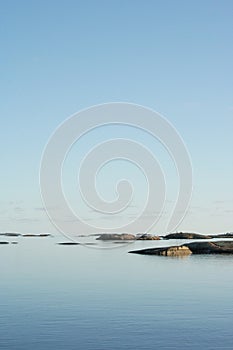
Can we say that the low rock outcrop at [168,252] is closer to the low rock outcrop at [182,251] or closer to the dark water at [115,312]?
the low rock outcrop at [182,251]

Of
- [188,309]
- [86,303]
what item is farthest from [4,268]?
[188,309]

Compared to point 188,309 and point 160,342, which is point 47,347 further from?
point 188,309

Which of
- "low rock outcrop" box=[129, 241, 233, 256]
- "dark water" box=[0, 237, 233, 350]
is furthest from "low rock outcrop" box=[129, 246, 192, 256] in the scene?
"dark water" box=[0, 237, 233, 350]

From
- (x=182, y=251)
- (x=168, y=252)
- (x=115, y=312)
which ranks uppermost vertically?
(x=168, y=252)

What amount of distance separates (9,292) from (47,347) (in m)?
34.0

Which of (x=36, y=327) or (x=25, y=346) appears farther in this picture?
(x=36, y=327)

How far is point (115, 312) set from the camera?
63281 millimetres

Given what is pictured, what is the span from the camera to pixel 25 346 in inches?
1864

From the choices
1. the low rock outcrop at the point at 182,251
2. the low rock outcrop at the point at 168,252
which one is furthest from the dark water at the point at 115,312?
the low rock outcrop at the point at 182,251

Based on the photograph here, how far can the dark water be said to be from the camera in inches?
1951

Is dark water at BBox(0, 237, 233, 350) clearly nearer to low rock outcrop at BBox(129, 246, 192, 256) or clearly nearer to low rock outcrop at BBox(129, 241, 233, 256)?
low rock outcrop at BBox(129, 246, 192, 256)

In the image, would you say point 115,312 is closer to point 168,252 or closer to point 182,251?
point 168,252

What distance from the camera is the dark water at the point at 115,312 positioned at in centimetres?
4956

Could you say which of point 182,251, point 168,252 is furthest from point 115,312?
point 182,251
